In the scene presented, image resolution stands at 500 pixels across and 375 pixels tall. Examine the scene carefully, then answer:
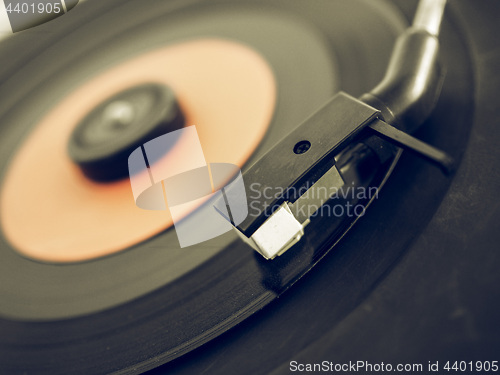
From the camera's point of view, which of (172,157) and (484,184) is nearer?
(484,184)

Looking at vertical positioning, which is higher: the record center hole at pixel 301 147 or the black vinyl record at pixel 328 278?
the record center hole at pixel 301 147

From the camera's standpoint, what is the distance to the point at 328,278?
1.20 ft

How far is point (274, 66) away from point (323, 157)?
37cm

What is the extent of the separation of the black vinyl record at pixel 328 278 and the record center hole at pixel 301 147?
0.25 ft

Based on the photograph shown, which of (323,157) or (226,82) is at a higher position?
(323,157)

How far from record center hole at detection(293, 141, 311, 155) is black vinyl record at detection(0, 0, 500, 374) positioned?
77mm

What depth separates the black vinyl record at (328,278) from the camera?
310mm

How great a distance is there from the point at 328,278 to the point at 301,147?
0.39 ft

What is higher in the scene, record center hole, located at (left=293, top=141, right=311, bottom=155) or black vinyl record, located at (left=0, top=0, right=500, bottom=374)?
record center hole, located at (left=293, top=141, right=311, bottom=155)

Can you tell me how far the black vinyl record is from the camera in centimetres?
31

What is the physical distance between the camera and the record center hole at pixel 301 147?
389 millimetres

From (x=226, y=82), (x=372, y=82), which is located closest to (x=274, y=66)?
(x=226, y=82)

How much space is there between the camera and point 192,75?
793 millimetres

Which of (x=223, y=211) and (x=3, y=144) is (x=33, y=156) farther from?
(x=223, y=211)
